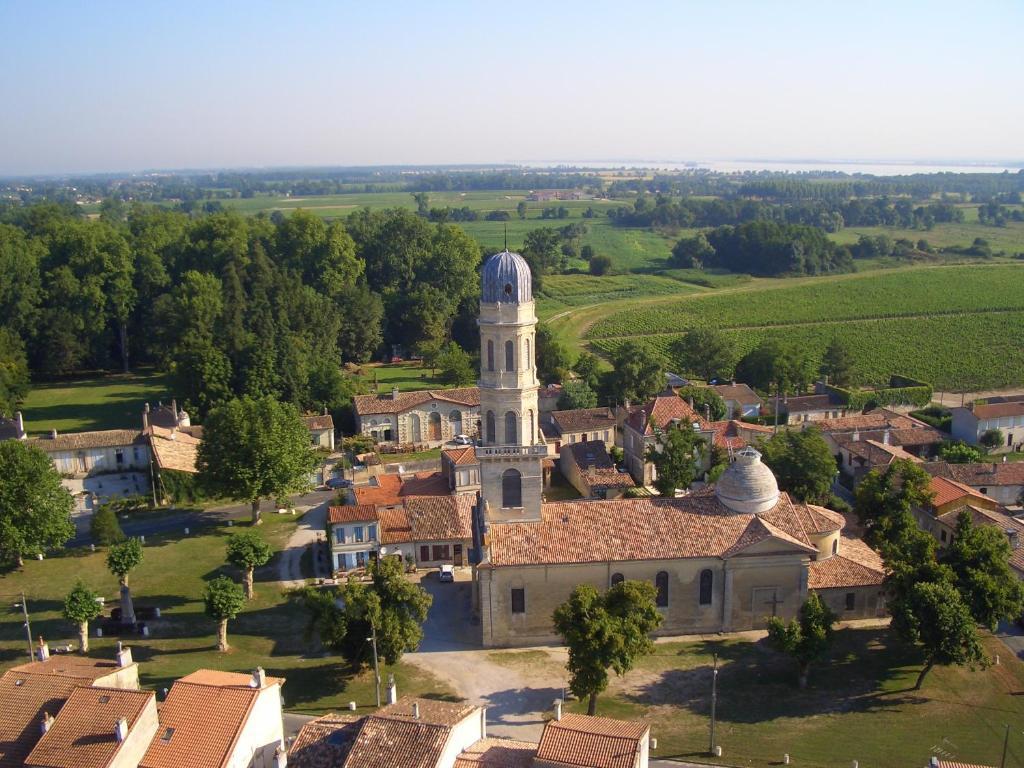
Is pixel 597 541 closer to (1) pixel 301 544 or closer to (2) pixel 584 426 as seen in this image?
(1) pixel 301 544

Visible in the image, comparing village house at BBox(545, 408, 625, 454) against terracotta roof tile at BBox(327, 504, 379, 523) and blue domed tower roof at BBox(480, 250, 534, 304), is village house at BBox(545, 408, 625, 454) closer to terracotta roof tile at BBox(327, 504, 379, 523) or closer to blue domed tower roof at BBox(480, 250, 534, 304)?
terracotta roof tile at BBox(327, 504, 379, 523)

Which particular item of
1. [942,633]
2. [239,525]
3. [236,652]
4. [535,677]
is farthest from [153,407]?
[942,633]

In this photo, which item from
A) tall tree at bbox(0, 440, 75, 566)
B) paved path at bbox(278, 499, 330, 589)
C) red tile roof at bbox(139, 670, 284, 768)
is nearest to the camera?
red tile roof at bbox(139, 670, 284, 768)

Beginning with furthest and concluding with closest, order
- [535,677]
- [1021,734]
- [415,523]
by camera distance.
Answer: [415,523] → [535,677] → [1021,734]

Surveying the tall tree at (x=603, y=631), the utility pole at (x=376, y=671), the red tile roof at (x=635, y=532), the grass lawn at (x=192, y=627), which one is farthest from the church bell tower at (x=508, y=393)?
the grass lawn at (x=192, y=627)

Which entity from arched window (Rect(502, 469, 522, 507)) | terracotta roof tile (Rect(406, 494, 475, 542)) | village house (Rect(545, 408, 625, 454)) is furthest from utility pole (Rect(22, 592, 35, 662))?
village house (Rect(545, 408, 625, 454))

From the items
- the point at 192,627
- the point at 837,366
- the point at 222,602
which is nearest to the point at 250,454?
the point at 192,627

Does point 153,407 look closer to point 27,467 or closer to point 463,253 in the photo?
point 27,467
